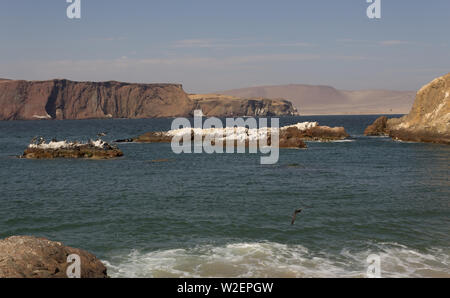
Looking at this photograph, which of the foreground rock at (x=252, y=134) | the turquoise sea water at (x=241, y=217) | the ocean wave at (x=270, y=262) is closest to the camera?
the ocean wave at (x=270, y=262)

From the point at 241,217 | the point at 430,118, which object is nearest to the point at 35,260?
the point at 241,217

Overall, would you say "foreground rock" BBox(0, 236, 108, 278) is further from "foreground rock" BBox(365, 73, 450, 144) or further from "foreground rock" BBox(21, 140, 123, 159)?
"foreground rock" BBox(365, 73, 450, 144)

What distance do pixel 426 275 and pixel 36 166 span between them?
121 feet

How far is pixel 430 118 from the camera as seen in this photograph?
204 feet

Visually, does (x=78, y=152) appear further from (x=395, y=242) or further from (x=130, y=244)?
(x=395, y=242)

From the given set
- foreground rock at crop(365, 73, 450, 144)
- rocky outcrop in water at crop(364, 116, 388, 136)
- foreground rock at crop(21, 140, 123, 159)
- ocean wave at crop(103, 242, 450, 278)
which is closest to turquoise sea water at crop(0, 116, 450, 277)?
ocean wave at crop(103, 242, 450, 278)

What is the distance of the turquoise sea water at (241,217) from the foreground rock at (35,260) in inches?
121

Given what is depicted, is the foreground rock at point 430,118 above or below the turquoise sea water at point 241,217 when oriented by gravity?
above

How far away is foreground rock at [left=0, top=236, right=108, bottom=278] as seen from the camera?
9141 millimetres

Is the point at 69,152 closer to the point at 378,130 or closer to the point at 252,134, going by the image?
the point at 252,134

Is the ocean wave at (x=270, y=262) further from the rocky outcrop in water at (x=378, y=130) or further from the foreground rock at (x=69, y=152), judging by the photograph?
the rocky outcrop in water at (x=378, y=130)

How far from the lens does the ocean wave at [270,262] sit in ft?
42.7

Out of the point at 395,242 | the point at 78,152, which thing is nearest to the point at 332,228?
the point at 395,242

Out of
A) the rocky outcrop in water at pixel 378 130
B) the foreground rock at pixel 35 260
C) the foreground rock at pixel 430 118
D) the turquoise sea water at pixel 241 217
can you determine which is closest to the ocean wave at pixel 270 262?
the turquoise sea water at pixel 241 217
